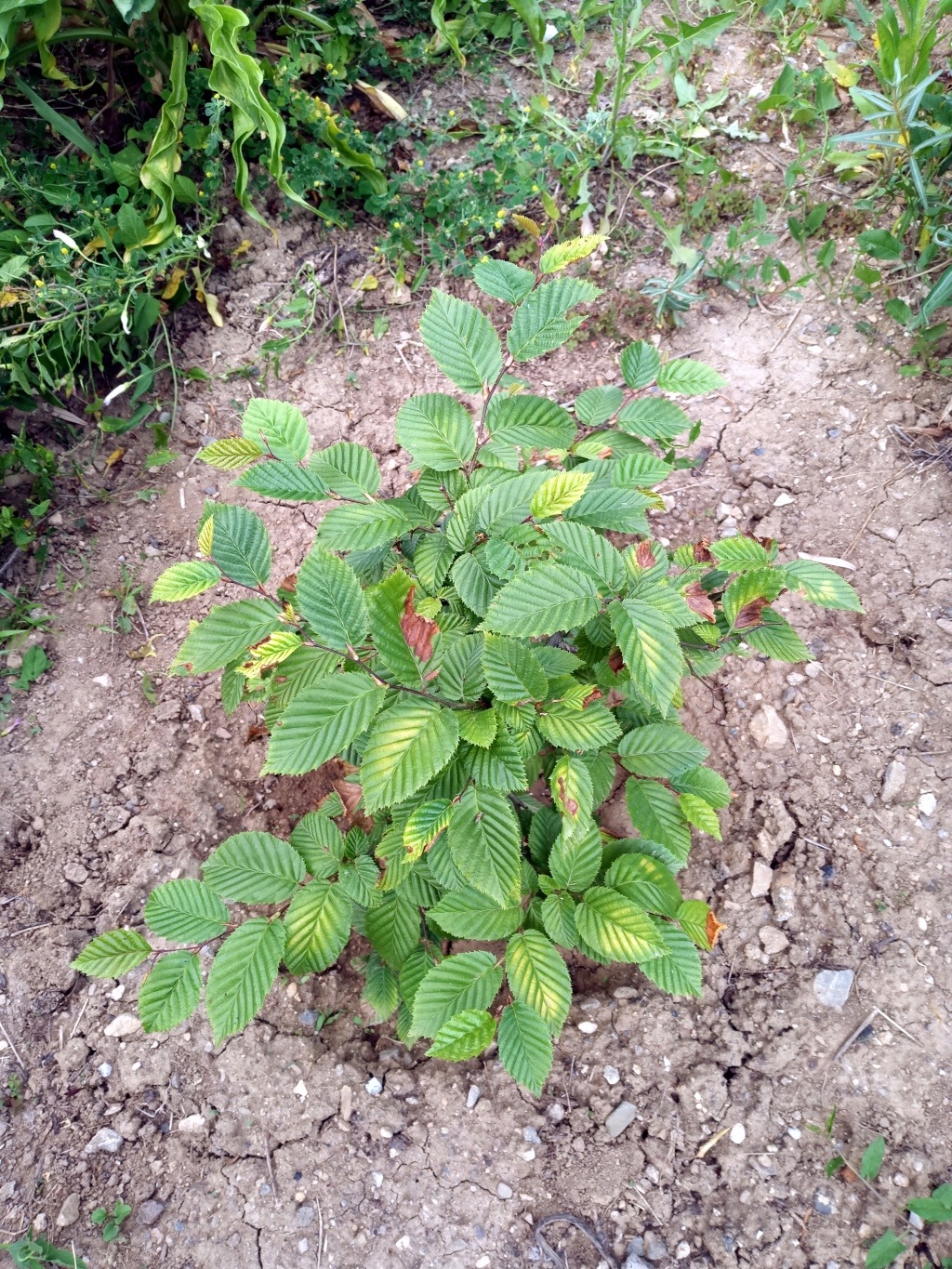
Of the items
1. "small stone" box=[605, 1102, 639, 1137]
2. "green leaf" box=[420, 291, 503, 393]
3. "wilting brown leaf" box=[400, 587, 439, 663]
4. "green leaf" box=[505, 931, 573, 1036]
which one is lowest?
"small stone" box=[605, 1102, 639, 1137]

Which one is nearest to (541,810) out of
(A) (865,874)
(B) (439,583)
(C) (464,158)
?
(B) (439,583)

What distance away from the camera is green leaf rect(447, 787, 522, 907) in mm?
1261

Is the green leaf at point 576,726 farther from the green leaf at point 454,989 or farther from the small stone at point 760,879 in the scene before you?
the small stone at point 760,879

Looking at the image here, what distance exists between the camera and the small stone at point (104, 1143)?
1.70 m

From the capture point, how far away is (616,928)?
1.41 meters

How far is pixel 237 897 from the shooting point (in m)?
1.40

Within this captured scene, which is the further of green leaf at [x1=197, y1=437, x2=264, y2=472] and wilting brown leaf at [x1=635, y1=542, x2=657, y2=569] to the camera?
green leaf at [x1=197, y1=437, x2=264, y2=472]

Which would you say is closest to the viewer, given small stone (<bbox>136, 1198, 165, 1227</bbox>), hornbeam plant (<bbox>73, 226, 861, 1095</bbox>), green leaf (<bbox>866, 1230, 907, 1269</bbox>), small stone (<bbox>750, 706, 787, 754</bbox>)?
hornbeam plant (<bbox>73, 226, 861, 1095</bbox>)

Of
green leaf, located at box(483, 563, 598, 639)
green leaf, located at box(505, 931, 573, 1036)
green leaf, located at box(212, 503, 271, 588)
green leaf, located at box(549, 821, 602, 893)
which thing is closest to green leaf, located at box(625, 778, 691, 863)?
green leaf, located at box(549, 821, 602, 893)

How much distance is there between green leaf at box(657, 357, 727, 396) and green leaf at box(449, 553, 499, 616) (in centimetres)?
63

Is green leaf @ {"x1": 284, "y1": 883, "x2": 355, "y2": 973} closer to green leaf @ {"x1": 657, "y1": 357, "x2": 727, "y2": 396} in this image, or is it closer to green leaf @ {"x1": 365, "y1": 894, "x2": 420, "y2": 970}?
green leaf @ {"x1": 365, "y1": 894, "x2": 420, "y2": 970}

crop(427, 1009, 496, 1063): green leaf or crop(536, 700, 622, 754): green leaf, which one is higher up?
crop(536, 700, 622, 754): green leaf

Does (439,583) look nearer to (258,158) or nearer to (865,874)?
(865,874)

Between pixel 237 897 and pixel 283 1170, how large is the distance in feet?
2.35
